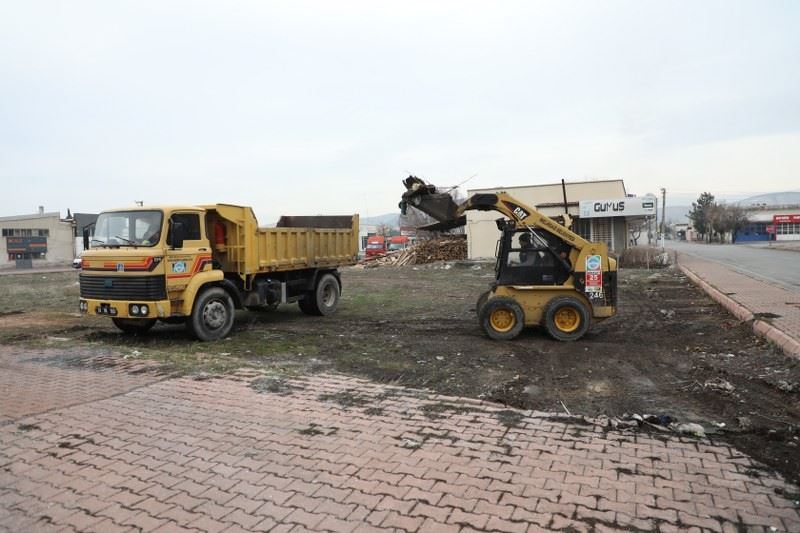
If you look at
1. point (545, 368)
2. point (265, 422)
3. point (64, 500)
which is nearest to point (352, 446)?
point (265, 422)

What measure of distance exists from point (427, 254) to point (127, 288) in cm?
2569

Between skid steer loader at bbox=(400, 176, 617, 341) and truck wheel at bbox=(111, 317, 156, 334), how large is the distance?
6252 millimetres

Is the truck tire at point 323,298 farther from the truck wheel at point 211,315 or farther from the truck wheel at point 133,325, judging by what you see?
the truck wheel at point 133,325

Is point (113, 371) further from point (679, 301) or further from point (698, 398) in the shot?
point (679, 301)

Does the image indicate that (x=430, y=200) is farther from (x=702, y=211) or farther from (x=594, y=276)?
(x=702, y=211)

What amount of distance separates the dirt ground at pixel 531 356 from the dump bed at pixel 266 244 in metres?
1.32

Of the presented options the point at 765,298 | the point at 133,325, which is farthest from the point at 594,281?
the point at 133,325

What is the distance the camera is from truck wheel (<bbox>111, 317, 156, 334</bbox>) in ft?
34.3

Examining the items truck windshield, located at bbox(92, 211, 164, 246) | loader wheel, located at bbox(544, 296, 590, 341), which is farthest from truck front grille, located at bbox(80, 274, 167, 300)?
loader wheel, located at bbox(544, 296, 590, 341)

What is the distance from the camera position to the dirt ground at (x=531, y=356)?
573 cm

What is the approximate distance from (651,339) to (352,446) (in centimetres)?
661

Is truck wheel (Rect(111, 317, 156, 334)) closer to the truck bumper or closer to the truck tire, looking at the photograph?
the truck bumper

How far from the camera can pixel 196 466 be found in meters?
4.34

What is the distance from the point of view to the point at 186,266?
31.8ft
